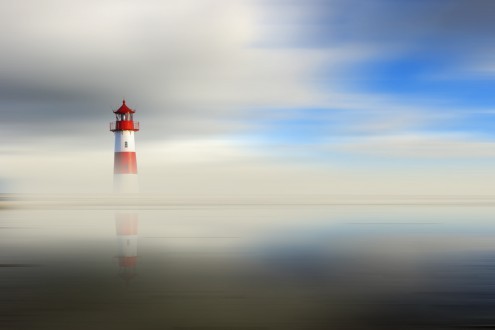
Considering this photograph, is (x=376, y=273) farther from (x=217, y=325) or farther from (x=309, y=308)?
(x=217, y=325)

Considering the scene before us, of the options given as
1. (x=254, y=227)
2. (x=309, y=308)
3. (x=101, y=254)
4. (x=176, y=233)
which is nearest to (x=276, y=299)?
(x=309, y=308)

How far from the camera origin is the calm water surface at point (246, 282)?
24.3ft

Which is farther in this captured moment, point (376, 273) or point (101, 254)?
point (101, 254)

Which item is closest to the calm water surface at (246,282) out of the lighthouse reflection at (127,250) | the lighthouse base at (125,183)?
the lighthouse reflection at (127,250)

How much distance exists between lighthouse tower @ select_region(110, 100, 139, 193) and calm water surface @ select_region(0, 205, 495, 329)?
24201 mm

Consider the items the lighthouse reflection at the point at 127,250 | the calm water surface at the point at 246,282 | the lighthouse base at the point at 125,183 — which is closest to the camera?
the calm water surface at the point at 246,282

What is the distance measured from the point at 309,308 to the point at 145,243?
9.08 metres

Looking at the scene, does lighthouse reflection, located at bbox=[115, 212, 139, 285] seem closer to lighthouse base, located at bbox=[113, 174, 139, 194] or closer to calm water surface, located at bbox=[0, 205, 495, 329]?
calm water surface, located at bbox=[0, 205, 495, 329]

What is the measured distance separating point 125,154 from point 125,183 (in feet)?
8.35

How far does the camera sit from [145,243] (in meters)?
16.2

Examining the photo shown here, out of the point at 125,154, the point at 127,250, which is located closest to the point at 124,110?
the point at 125,154

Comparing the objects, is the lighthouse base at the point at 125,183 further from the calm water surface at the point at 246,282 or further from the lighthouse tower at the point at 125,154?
the calm water surface at the point at 246,282

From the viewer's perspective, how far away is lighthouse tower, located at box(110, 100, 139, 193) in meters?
42.4

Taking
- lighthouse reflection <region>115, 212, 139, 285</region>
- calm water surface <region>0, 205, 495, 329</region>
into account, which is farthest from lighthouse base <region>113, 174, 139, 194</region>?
calm water surface <region>0, 205, 495, 329</region>
